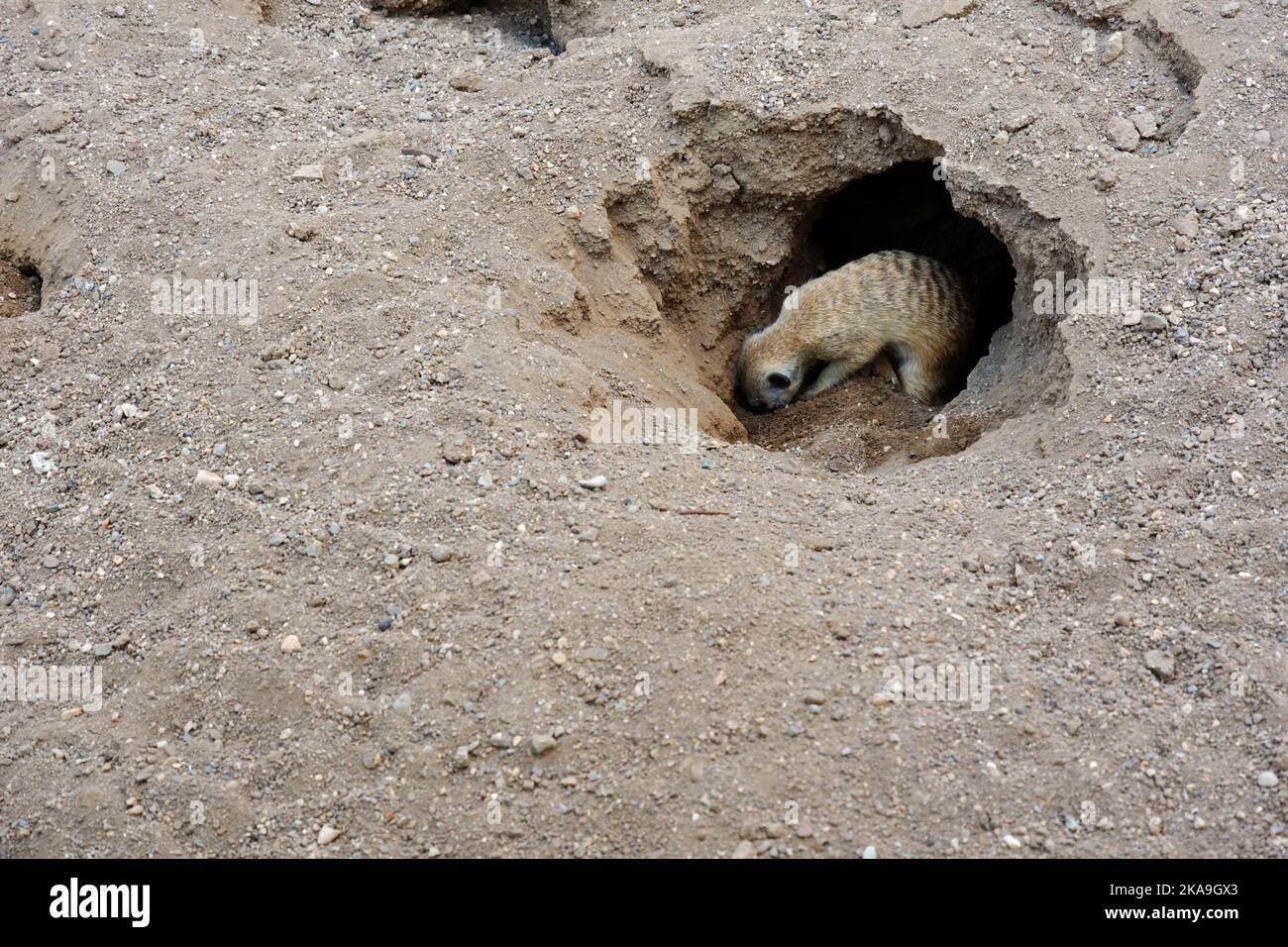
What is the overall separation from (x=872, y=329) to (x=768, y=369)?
56 centimetres

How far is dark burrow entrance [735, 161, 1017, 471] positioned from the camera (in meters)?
5.05

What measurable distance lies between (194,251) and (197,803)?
7.30 ft

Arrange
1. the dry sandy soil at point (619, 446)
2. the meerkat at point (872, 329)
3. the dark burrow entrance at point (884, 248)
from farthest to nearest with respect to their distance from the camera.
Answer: the meerkat at point (872, 329) < the dark burrow entrance at point (884, 248) < the dry sandy soil at point (619, 446)

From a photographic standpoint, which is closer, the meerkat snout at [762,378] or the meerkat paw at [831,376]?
the meerkat snout at [762,378]

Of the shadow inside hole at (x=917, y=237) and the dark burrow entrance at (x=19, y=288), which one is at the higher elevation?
the shadow inside hole at (x=917, y=237)

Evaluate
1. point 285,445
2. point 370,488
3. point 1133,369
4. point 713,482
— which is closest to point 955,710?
point 713,482

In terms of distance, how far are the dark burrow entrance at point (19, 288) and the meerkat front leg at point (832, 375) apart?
351 cm

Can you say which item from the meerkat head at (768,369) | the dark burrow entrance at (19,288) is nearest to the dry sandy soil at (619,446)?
the dark burrow entrance at (19,288)

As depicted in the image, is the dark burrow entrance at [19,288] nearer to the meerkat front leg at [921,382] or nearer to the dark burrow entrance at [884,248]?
the dark burrow entrance at [884,248]

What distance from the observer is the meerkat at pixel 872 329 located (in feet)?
17.5

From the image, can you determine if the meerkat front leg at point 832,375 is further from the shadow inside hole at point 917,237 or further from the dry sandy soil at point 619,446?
the shadow inside hole at point 917,237

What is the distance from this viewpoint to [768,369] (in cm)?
542

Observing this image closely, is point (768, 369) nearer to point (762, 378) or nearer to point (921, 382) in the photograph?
point (762, 378)

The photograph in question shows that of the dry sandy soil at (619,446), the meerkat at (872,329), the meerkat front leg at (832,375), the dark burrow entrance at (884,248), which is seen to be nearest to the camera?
the dry sandy soil at (619,446)
